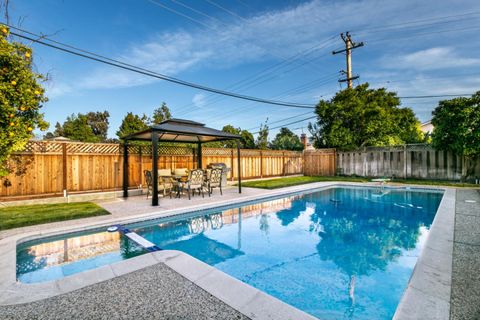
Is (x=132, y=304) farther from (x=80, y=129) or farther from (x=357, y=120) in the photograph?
(x=80, y=129)

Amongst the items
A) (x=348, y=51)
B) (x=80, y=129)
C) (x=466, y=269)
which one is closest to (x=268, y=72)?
(x=348, y=51)

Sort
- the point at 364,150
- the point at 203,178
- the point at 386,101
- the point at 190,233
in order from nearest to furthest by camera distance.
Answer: the point at 190,233, the point at 203,178, the point at 364,150, the point at 386,101

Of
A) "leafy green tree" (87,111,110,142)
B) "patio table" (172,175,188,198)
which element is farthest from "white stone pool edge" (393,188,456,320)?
"leafy green tree" (87,111,110,142)

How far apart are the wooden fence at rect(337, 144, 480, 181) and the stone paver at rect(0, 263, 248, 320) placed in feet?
47.5

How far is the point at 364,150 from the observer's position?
1457 centimetres

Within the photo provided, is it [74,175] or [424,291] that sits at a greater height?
[74,175]

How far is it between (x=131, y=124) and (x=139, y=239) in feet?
62.3

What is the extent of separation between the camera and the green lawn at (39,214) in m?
4.84

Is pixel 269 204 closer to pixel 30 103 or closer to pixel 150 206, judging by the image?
pixel 150 206

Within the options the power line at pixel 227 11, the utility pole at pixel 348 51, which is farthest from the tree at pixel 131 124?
the utility pole at pixel 348 51

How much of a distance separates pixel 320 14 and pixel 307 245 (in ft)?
36.2

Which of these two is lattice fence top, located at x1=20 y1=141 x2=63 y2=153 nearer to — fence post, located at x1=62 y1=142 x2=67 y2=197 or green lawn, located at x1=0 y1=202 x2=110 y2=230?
fence post, located at x1=62 y1=142 x2=67 y2=197

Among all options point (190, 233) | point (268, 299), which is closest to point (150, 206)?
point (190, 233)

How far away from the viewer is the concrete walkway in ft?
6.63
